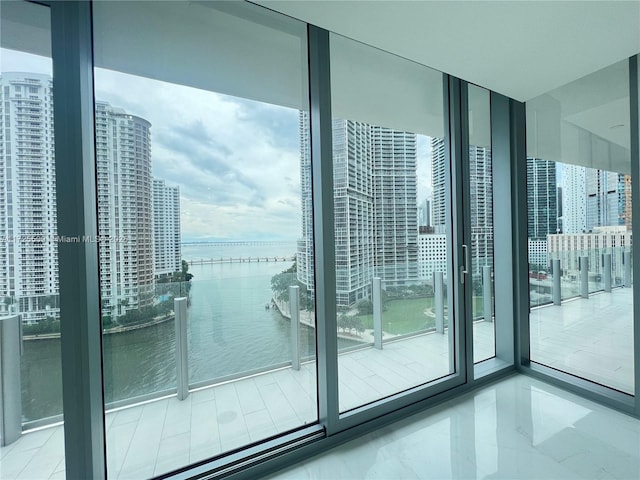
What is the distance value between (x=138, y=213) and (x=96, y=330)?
59cm

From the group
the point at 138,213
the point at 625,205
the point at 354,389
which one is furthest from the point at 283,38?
the point at 625,205

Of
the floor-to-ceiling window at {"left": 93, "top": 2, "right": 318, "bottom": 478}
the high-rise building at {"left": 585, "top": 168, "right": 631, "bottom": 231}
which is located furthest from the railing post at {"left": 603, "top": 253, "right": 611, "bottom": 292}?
the floor-to-ceiling window at {"left": 93, "top": 2, "right": 318, "bottom": 478}

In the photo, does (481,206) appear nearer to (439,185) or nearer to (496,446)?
(439,185)

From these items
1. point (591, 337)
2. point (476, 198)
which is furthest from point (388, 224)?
point (591, 337)

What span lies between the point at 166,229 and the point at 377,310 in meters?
1.60

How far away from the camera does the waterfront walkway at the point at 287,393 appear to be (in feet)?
4.46

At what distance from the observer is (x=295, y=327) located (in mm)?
1804

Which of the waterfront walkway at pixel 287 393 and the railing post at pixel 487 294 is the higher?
the railing post at pixel 487 294

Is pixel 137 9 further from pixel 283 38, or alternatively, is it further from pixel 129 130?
pixel 283 38

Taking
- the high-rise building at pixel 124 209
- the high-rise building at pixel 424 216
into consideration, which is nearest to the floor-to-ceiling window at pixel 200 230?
the high-rise building at pixel 124 209

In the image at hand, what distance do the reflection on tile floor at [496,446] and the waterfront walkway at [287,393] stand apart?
26 cm

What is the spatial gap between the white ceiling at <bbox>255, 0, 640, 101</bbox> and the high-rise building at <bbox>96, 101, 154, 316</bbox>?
96cm

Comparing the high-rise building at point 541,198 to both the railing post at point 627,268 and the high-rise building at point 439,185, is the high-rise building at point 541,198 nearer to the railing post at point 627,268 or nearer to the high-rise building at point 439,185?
the railing post at point 627,268

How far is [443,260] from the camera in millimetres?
2395
